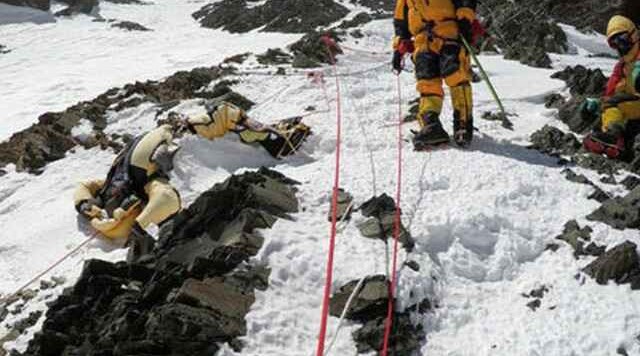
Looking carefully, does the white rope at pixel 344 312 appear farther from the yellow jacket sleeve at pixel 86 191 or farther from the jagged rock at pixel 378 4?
the jagged rock at pixel 378 4

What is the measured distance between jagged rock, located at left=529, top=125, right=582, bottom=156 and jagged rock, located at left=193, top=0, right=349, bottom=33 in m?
19.7

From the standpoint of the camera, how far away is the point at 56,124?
34.5ft

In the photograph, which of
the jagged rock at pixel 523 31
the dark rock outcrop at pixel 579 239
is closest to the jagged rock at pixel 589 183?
the dark rock outcrop at pixel 579 239

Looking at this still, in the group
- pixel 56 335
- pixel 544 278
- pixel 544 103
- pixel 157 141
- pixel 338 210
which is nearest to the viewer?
pixel 56 335

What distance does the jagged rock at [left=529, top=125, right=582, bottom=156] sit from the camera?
7746 mm

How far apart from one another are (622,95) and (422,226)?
3.49 m

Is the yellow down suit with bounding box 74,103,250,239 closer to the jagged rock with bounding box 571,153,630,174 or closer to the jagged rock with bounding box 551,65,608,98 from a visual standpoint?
the jagged rock with bounding box 571,153,630,174

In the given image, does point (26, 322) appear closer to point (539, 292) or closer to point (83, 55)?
point (539, 292)

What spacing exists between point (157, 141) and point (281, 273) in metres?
2.58

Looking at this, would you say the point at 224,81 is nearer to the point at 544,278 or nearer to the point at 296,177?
the point at 296,177

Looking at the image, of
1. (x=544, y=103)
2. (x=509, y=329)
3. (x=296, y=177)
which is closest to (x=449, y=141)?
Result: (x=296, y=177)

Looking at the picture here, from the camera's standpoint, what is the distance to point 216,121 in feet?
27.5

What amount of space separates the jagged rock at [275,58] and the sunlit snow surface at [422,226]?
257 centimetres

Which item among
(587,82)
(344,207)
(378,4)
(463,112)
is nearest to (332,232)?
(344,207)
